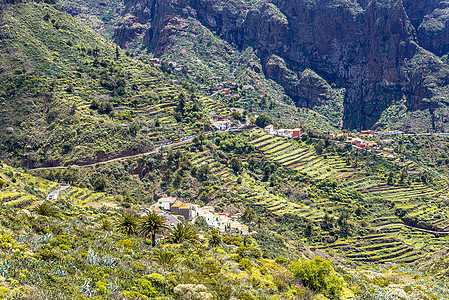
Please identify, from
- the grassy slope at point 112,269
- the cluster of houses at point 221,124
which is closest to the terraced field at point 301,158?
the cluster of houses at point 221,124

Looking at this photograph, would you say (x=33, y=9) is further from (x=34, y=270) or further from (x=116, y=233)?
(x=34, y=270)

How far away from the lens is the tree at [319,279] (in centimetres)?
3388

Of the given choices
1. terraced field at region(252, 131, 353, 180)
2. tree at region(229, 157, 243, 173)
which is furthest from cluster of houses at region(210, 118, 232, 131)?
tree at region(229, 157, 243, 173)

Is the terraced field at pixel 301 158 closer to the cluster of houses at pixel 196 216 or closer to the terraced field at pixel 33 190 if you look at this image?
the cluster of houses at pixel 196 216

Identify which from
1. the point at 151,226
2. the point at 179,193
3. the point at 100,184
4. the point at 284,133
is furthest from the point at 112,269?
the point at 284,133

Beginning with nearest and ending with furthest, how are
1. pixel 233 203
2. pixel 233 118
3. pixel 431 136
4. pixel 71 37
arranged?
1. pixel 233 203
2. pixel 71 37
3. pixel 233 118
4. pixel 431 136

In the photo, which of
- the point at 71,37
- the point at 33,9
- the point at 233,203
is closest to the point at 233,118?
the point at 233,203

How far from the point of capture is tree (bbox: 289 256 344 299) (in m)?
33.9

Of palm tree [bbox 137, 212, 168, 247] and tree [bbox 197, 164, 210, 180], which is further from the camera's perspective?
tree [bbox 197, 164, 210, 180]

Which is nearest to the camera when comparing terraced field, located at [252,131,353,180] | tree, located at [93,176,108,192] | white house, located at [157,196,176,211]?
white house, located at [157,196,176,211]

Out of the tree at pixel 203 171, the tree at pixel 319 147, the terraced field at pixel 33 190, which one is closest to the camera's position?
the terraced field at pixel 33 190

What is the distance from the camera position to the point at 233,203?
84750 millimetres

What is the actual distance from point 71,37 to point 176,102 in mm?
43961

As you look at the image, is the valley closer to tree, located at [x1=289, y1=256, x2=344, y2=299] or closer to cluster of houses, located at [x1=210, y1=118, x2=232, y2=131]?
tree, located at [x1=289, y1=256, x2=344, y2=299]
